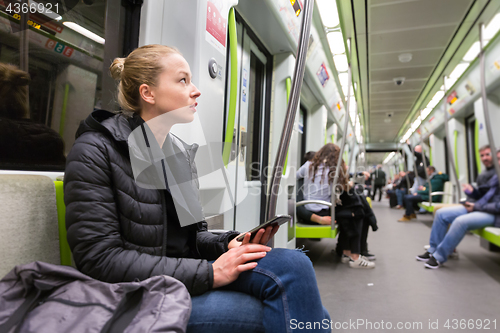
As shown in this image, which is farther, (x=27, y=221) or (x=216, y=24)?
(x=216, y=24)

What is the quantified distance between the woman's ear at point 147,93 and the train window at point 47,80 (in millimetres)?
366

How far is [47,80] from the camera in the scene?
3.82ft

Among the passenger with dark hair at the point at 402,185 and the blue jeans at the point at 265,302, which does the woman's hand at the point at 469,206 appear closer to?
the blue jeans at the point at 265,302

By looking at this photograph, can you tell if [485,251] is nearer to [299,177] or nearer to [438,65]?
[299,177]

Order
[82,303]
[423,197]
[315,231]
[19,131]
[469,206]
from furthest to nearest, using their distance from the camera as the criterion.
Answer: [423,197], [469,206], [315,231], [19,131], [82,303]

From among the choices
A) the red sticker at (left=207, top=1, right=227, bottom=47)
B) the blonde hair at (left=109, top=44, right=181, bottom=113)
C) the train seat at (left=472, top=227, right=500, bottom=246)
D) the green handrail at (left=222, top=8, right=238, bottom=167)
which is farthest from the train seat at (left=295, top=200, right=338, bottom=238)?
the blonde hair at (left=109, top=44, right=181, bottom=113)

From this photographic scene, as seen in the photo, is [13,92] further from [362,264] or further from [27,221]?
[362,264]

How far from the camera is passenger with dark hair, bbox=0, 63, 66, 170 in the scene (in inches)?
40.3

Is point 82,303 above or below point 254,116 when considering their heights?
below

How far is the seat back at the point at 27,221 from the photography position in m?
0.80

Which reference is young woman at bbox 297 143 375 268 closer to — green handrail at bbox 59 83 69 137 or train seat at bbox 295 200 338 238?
train seat at bbox 295 200 338 238

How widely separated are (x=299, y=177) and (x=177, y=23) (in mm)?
2641

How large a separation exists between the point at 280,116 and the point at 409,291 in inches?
72.5

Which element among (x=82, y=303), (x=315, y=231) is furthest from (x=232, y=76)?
(x=315, y=231)
